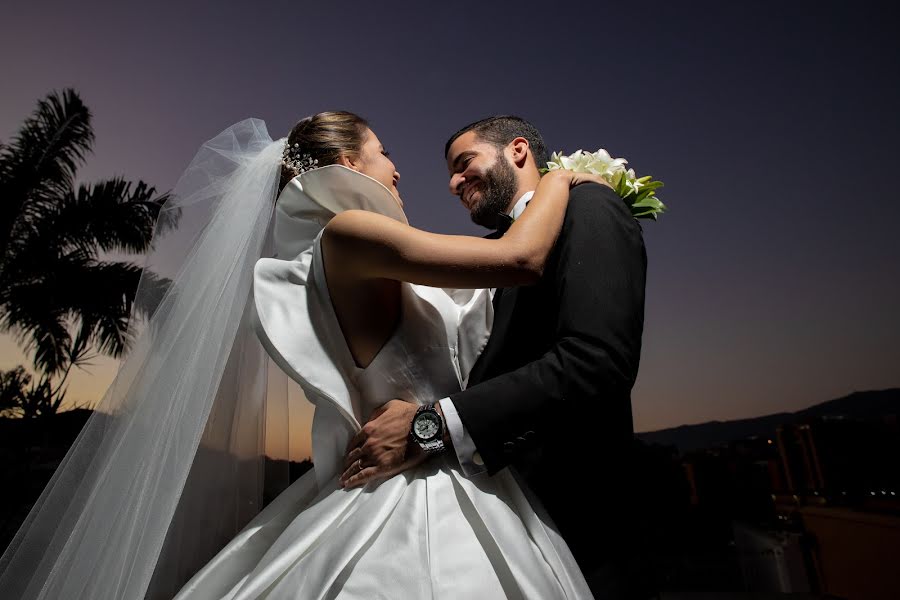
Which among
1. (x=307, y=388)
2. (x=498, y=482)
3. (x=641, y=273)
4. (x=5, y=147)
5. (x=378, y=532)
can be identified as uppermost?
(x=5, y=147)

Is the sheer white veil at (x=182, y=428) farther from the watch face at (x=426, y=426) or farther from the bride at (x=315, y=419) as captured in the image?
the watch face at (x=426, y=426)

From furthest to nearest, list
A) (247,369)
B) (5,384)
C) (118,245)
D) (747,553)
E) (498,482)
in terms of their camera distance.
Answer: (118,245) < (747,553) < (5,384) < (247,369) < (498,482)

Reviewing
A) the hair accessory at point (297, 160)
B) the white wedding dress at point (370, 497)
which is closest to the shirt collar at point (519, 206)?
the white wedding dress at point (370, 497)

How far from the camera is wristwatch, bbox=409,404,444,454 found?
1.25 metres

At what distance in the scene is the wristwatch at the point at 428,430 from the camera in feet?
4.09

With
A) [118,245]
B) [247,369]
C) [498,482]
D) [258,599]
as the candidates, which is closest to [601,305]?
[498,482]

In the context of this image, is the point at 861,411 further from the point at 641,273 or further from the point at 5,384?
the point at 5,384

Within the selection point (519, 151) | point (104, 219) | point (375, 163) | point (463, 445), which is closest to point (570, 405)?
point (463, 445)

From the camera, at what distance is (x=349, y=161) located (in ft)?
6.29

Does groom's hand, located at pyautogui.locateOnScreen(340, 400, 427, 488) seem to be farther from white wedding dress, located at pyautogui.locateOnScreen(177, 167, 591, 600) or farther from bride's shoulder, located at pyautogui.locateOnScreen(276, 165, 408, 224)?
bride's shoulder, located at pyautogui.locateOnScreen(276, 165, 408, 224)

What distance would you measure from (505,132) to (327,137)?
962 mm

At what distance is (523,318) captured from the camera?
1616 millimetres

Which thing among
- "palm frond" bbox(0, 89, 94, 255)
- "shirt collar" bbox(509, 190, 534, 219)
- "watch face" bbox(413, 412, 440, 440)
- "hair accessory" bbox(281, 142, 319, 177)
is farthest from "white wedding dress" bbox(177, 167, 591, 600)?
"palm frond" bbox(0, 89, 94, 255)

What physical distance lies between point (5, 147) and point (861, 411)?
56.5 ft
